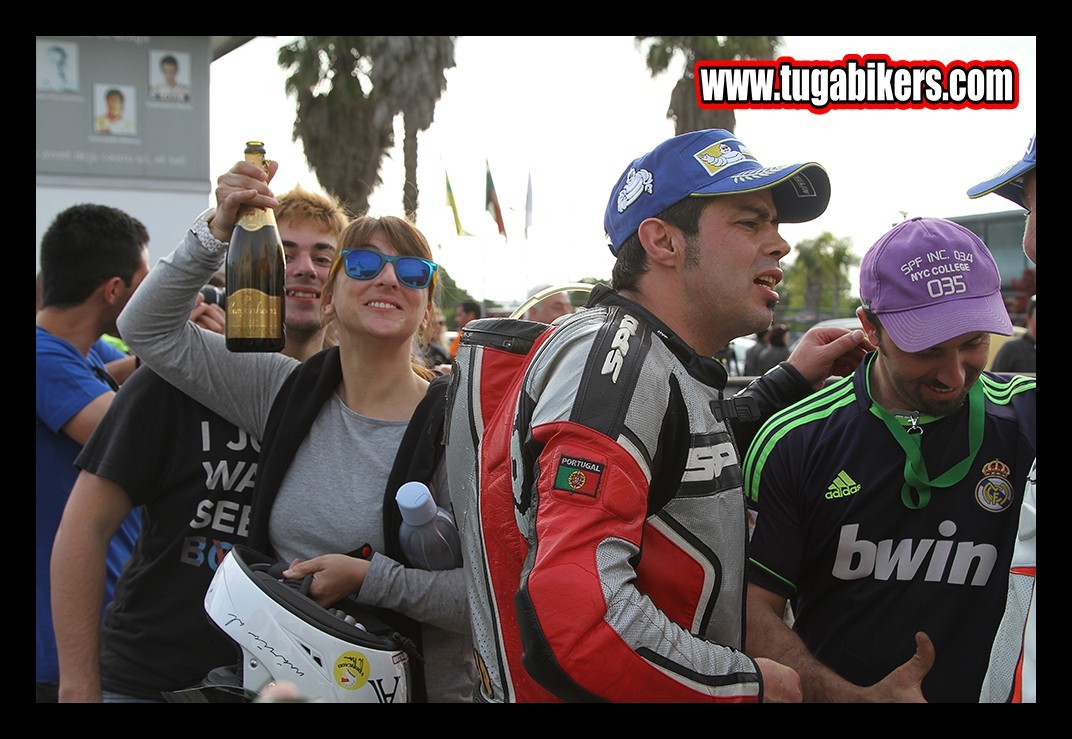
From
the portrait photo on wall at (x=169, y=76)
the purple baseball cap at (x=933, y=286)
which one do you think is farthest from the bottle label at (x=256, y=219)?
the portrait photo on wall at (x=169, y=76)

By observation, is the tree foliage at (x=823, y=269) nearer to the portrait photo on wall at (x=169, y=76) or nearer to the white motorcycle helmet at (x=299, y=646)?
the portrait photo on wall at (x=169, y=76)

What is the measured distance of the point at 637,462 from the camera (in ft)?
5.43

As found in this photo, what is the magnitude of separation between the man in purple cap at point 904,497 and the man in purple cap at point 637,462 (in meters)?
0.37

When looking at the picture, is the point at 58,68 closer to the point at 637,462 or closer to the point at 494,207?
the point at 494,207

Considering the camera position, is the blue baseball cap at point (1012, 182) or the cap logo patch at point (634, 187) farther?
the blue baseball cap at point (1012, 182)

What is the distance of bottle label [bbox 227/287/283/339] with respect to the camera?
2.71m

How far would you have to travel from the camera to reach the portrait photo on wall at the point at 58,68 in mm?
17609

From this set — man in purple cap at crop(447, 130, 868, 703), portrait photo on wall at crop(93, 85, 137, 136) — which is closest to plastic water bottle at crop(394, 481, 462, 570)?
man in purple cap at crop(447, 130, 868, 703)

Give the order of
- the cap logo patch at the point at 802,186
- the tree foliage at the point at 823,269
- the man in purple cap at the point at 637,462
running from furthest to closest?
the tree foliage at the point at 823,269, the cap logo patch at the point at 802,186, the man in purple cap at the point at 637,462

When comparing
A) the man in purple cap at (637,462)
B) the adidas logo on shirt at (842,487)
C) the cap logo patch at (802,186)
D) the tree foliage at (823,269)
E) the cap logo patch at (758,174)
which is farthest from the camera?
the tree foliage at (823,269)

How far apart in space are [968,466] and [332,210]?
2.16 meters
